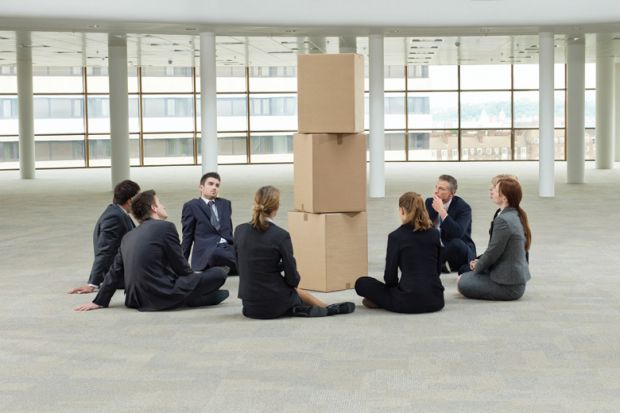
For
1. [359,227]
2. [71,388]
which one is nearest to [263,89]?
[359,227]

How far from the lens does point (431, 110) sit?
46.4 meters

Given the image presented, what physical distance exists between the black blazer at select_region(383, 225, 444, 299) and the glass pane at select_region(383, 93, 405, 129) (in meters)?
37.7

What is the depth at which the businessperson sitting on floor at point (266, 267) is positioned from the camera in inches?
344

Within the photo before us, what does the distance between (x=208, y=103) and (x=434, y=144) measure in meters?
24.0

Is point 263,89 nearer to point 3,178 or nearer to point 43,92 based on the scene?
point 43,92

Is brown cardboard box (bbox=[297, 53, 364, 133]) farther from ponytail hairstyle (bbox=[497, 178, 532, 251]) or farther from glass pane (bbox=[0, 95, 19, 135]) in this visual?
glass pane (bbox=[0, 95, 19, 135])

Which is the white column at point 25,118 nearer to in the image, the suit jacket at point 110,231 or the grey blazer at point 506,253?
the suit jacket at point 110,231

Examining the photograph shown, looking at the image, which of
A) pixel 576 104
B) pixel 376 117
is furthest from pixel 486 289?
pixel 576 104

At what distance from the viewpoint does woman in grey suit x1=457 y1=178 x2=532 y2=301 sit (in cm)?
948

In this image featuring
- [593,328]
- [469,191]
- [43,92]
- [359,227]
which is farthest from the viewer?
[43,92]

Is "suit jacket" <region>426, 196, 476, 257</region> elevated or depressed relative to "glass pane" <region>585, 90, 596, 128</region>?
depressed

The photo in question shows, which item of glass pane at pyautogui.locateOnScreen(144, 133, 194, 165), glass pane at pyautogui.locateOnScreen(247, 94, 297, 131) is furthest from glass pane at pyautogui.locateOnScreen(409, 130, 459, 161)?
glass pane at pyautogui.locateOnScreen(144, 133, 194, 165)

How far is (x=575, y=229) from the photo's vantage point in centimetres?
1623

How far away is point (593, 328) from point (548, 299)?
1442mm
